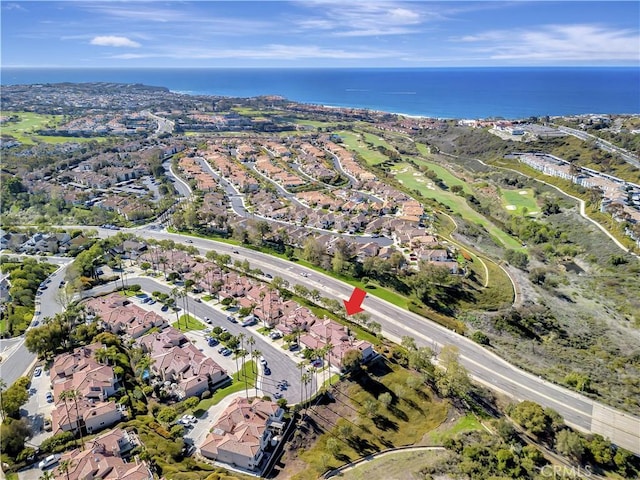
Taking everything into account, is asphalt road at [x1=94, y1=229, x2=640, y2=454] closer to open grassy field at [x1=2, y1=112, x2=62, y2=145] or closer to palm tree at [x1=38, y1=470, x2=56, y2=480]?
palm tree at [x1=38, y1=470, x2=56, y2=480]

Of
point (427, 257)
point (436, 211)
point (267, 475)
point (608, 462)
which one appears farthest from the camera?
point (436, 211)

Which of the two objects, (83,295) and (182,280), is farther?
(182,280)

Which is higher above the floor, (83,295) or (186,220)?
(186,220)

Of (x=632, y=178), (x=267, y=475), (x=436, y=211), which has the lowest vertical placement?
(x=267, y=475)

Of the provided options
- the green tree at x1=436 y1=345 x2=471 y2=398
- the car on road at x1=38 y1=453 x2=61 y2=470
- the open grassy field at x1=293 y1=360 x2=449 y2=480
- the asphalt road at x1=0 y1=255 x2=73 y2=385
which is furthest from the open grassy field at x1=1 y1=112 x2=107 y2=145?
the green tree at x1=436 y1=345 x2=471 y2=398

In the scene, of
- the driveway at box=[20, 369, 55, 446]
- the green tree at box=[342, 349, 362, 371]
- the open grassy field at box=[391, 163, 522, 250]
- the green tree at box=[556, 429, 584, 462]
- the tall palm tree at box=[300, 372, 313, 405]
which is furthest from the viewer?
the open grassy field at box=[391, 163, 522, 250]

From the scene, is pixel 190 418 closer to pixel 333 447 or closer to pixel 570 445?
pixel 333 447

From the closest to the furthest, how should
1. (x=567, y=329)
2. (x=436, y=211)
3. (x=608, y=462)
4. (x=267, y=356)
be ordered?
Result: (x=608, y=462)
(x=267, y=356)
(x=567, y=329)
(x=436, y=211)

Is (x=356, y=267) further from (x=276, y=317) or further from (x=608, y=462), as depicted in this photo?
(x=608, y=462)

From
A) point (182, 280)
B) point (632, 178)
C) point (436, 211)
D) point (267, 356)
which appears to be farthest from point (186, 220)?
point (632, 178)
